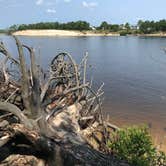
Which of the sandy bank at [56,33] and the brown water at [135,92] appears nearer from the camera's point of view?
the brown water at [135,92]

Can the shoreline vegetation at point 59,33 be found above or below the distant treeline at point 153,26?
below

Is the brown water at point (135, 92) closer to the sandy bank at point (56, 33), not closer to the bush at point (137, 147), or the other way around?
the bush at point (137, 147)

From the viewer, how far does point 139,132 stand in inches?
397

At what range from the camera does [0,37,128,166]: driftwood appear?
8.68m

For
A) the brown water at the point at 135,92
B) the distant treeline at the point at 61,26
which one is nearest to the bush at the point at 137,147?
the brown water at the point at 135,92

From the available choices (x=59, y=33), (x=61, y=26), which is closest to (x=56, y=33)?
(x=59, y=33)

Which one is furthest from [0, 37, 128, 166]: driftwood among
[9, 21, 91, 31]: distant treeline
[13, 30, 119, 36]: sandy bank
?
[9, 21, 91, 31]: distant treeline

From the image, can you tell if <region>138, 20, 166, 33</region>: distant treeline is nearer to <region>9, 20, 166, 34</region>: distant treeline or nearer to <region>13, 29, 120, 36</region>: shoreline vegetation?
<region>9, 20, 166, 34</region>: distant treeline

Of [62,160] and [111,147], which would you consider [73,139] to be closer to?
[111,147]

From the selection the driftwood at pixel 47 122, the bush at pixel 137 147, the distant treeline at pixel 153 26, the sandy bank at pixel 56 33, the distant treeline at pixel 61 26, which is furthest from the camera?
the distant treeline at pixel 61 26

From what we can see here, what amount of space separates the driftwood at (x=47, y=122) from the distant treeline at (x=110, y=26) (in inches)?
4408

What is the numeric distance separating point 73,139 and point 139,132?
5.69 feet

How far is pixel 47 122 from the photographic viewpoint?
1102cm

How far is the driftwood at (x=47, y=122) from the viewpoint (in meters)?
8.68
